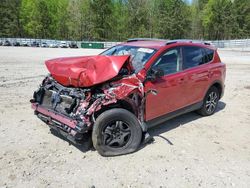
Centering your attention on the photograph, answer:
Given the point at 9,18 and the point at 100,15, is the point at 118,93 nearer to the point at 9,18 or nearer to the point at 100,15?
the point at 100,15

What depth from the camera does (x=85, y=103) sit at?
388 cm

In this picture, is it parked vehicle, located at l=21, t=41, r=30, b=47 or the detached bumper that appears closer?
the detached bumper

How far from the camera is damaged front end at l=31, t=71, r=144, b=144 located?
12.6ft

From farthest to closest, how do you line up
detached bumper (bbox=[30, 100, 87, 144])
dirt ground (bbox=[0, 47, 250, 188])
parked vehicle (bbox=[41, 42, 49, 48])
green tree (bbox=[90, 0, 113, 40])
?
green tree (bbox=[90, 0, 113, 40])
parked vehicle (bbox=[41, 42, 49, 48])
detached bumper (bbox=[30, 100, 87, 144])
dirt ground (bbox=[0, 47, 250, 188])

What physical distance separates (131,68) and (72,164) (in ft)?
5.84

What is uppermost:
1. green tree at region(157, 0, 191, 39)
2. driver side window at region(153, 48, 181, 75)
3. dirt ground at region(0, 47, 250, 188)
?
green tree at region(157, 0, 191, 39)

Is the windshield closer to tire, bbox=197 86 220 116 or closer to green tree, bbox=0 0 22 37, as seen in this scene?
tire, bbox=197 86 220 116

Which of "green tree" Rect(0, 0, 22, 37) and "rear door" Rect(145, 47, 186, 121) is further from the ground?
"green tree" Rect(0, 0, 22, 37)

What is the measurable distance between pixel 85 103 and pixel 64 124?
0.52 metres

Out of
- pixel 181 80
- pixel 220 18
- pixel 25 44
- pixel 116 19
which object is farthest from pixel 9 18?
pixel 181 80

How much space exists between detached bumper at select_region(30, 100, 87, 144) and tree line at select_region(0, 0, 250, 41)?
199 feet

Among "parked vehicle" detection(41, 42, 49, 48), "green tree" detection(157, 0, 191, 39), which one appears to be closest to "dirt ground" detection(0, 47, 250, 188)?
"parked vehicle" detection(41, 42, 49, 48)

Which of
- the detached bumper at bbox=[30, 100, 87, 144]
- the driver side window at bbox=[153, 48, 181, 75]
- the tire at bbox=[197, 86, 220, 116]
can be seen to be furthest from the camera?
the tire at bbox=[197, 86, 220, 116]

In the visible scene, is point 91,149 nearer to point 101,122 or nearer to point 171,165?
point 101,122
